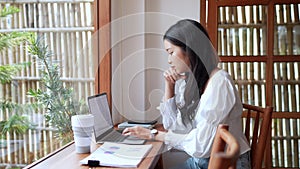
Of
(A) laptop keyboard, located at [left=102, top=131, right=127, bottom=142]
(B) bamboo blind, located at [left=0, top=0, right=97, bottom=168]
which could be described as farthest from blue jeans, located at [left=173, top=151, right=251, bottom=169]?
(B) bamboo blind, located at [left=0, top=0, right=97, bottom=168]

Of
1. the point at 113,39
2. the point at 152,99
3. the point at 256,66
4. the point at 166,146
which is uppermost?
the point at 113,39

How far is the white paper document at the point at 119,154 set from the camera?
4.41 feet

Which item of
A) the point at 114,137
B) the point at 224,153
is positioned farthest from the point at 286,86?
the point at 224,153

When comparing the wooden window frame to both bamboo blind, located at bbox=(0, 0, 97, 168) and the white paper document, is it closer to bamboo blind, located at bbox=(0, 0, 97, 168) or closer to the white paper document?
bamboo blind, located at bbox=(0, 0, 97, 168)

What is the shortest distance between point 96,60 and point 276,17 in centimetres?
116

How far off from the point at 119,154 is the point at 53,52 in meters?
0.66

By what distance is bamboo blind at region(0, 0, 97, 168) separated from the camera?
1.35 metres

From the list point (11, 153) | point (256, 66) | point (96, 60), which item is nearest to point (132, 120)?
point (96, 60)

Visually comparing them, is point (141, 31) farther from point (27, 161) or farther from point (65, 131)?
point (27, 161)

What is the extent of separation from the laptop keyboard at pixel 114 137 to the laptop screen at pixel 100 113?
38mm

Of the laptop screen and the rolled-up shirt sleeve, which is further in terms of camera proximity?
the laptop screen

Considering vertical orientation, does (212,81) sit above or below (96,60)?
below

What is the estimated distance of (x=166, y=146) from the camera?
181 centimetres

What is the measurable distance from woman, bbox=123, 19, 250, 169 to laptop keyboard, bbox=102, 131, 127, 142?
5 cm
